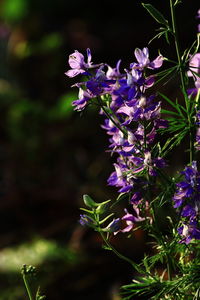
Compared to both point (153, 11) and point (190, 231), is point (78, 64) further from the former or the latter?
point (190, 231)

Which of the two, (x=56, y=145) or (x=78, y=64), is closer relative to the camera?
(x=78, y=64)

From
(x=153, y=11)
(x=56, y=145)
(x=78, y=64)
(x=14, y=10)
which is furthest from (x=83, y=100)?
(x=14, y=10)

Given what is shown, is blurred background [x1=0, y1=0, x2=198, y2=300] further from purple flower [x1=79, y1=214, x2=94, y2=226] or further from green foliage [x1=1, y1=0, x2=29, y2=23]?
purple flower [x1=79, y1=214, x2=94, y2=226]

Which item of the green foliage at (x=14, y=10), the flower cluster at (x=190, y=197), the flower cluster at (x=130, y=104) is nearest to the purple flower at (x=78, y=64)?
the flower cluster at (x=130, y=104)

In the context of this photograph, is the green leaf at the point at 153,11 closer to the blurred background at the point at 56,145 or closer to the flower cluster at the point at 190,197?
the flower cluster at the point at 190,197

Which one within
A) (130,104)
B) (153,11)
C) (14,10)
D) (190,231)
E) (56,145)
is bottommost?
(190,231)

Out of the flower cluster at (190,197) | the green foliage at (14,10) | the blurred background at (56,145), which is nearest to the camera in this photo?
the flower cluster at (190,197)
